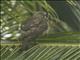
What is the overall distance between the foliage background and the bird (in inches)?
1.4

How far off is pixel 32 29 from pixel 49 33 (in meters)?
0.12

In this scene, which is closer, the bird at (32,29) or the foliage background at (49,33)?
the foliage background at (49,33)

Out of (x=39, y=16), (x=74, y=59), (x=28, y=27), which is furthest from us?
(x=39, y=16)

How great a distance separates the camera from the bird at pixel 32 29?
71.3 inches

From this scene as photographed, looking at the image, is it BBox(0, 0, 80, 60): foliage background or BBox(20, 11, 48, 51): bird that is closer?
BBox(0, 0, 80, 60): foliage background

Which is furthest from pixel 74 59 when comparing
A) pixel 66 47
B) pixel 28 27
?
pixel 28 27

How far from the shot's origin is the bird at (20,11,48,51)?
1810mm

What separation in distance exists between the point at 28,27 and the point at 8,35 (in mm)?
137

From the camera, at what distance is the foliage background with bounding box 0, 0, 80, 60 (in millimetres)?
1531

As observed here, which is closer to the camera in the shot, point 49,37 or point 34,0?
point 49,37

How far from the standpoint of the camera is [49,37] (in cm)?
176

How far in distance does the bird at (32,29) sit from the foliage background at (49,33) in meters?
0.04

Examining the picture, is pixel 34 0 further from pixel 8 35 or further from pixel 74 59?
pixel 74 59

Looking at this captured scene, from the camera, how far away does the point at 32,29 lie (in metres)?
1.91
